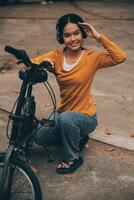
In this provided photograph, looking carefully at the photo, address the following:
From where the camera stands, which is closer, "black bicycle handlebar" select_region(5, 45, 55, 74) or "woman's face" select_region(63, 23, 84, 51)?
"black bicycle handlebar" select_region(5, 45, 55, 74)

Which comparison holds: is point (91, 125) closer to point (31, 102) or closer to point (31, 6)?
point (31, 102)

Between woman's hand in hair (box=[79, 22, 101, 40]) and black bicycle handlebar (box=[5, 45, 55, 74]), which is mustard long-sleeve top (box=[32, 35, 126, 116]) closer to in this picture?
woman's hand in hair (box=[79, 22, 101, 40])

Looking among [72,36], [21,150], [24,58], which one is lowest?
[21,150]

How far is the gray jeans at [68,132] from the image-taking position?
536 cm

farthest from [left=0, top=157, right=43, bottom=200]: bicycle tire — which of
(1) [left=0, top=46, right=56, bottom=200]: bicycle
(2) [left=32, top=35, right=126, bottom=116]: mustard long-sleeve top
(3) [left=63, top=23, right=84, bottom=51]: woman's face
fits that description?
(3) [left=63, top=23, right=84, bottom=51]: woman's face

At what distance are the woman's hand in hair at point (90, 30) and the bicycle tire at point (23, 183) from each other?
1.55 m

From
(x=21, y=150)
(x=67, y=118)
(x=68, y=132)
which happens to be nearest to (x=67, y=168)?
(x=68, y=132)

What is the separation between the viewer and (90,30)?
17.0ft

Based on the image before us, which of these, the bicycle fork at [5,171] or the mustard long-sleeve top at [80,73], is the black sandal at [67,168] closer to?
the mustard long-sleeve top at [80,73]

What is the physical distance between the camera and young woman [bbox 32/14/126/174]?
527cm

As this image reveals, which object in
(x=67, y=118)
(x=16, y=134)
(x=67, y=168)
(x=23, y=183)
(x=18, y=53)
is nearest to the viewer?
(x=18, y=53)

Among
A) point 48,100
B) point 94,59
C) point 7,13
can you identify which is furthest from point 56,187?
point 7,13

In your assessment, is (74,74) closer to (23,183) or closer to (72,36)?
(72,36)

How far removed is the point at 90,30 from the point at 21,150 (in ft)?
4.73
